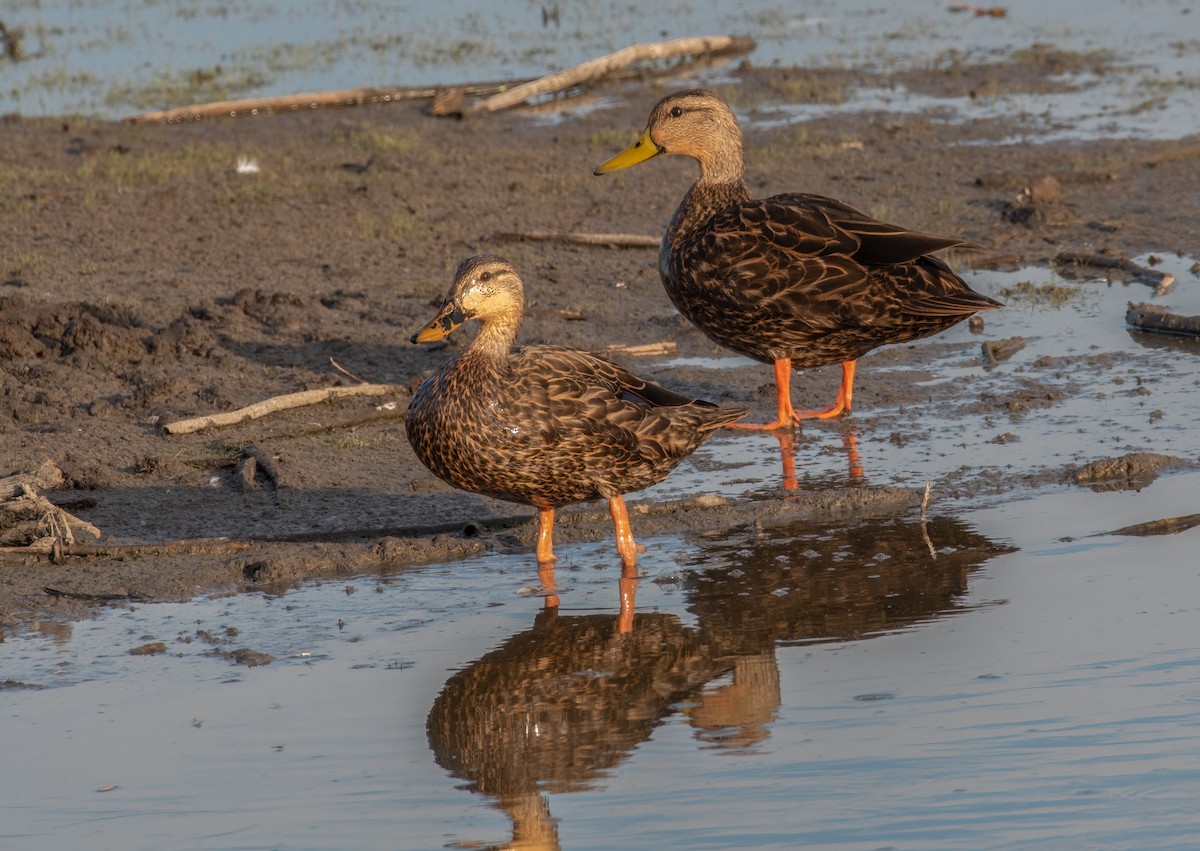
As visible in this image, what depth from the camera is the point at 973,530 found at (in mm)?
7340

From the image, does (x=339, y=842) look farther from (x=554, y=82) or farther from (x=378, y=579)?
(x=554, y=82)

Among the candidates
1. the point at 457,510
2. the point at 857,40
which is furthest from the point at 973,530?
the point at 857,40

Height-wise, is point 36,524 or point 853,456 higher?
point 36,524

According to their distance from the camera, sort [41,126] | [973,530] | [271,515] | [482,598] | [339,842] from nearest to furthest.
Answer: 1. [339,842]
2. [482,598]
3. [973,530]
4. [271,515]
5. [41,126]

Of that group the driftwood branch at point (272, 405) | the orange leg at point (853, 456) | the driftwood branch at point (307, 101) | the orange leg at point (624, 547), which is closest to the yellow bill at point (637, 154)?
the driftwood branch at point (272, 405)

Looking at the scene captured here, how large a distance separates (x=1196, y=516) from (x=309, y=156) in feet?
32.1

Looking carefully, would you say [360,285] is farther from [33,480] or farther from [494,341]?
[494,341]

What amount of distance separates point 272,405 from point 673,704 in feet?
13.0

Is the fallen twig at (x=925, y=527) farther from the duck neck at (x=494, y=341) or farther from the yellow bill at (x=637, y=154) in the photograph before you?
the yellow bill at (x=637, y=154)

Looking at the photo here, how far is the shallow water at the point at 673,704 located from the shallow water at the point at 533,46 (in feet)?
30.8

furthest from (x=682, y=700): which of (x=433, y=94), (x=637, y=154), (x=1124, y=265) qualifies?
(x=433, y=94)

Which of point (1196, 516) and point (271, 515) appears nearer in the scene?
point (1196, 516)

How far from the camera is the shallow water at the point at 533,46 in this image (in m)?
16.8

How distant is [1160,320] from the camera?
10.0m
